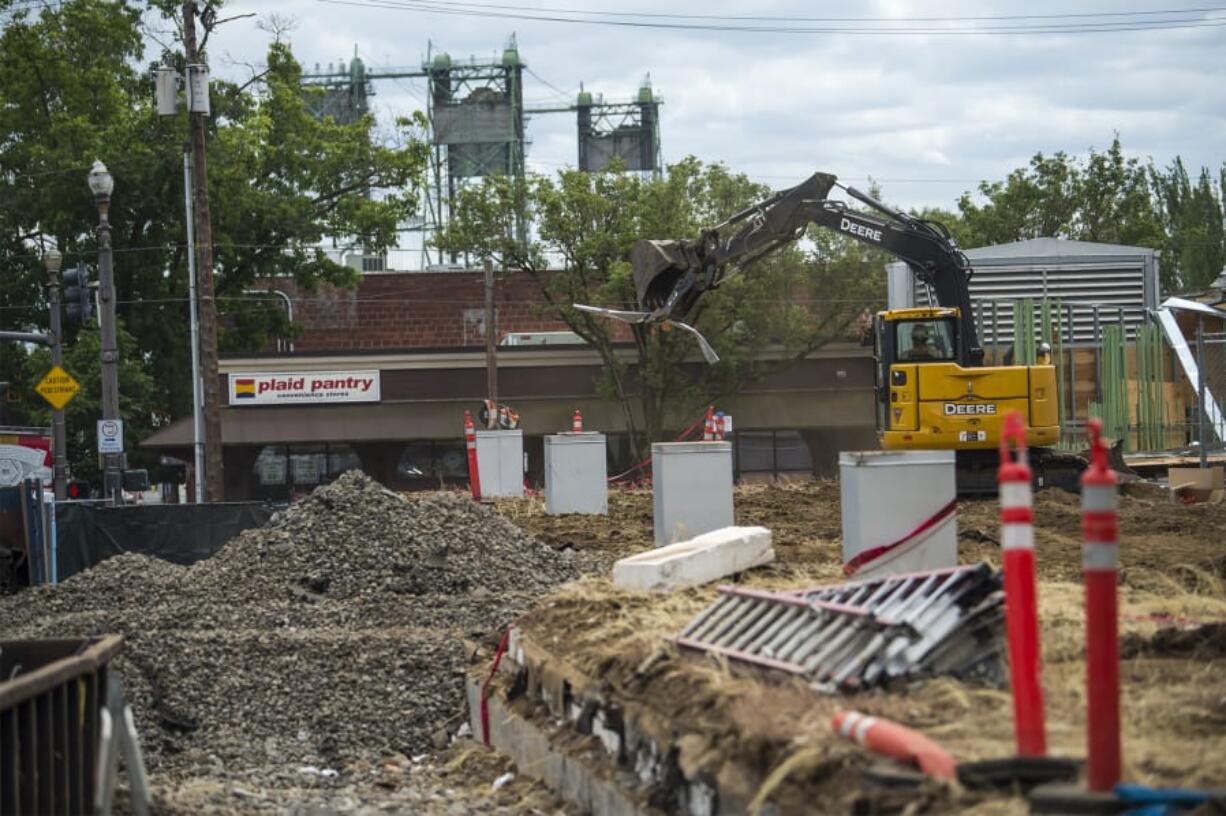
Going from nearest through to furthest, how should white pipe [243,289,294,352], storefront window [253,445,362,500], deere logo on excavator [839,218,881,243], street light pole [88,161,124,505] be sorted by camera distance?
deere logo on excavator [839,218,881,243]
street light pole [88,161,124,505]
storefront window [253,445,362,500]
white pipe [243,289,294,352]

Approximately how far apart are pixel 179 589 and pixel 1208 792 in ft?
49.3

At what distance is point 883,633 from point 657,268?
1498 cm

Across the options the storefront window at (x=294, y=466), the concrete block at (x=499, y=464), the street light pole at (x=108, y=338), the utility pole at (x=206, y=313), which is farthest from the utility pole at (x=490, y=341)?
the street light pole at (x=108, y=338)

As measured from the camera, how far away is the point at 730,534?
1244 cm

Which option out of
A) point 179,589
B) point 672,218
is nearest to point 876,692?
point 179,589

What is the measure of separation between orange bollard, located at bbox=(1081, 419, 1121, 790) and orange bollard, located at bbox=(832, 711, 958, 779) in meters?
0.52

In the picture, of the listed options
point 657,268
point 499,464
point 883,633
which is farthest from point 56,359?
point 883,633

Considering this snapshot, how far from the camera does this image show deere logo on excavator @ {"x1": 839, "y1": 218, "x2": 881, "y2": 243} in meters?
24.5

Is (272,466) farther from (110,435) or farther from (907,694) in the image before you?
(907,694)

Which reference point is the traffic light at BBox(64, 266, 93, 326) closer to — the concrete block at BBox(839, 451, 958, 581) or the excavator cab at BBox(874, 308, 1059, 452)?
the excavator cab at BBox(874, 308, 1059, 452)

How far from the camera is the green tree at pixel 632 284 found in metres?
51.3

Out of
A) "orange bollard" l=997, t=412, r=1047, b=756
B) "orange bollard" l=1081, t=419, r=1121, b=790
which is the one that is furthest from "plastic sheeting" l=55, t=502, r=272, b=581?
"orange bollard" l=1081, t=419, r=1121, b=790

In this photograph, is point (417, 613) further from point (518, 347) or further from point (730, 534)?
point (518, 347)

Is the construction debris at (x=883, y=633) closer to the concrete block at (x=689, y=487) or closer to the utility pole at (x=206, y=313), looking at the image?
the concrete block at (x=689, y=487)
